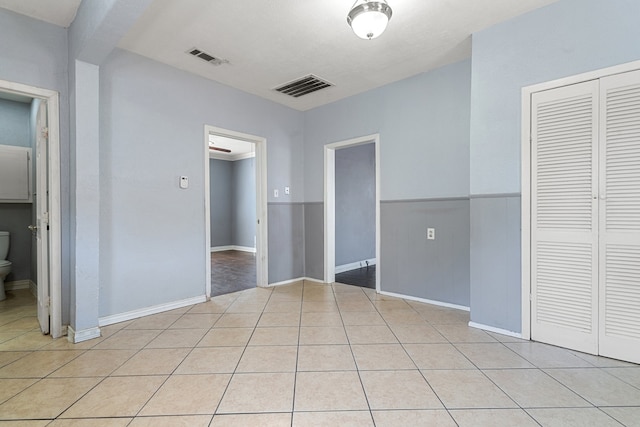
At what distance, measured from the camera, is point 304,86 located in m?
3.84

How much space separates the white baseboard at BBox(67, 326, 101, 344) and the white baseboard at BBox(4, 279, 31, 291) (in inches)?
95.5

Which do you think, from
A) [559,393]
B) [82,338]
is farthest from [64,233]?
[559,393]

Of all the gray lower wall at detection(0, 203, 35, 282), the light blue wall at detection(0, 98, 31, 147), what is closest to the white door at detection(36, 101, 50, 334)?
the gray lower wall at detection(0, 203, 35, 282)

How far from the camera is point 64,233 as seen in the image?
2.56m

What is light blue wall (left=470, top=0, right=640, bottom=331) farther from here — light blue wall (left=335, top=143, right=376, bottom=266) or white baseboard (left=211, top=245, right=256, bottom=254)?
white baseboard (left=211, top=245, right=256, bottom=254)

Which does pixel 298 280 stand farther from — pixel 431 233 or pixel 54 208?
pixel 54 208

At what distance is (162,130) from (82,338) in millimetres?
2074

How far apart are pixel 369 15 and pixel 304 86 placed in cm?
182

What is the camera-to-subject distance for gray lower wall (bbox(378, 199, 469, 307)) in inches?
127

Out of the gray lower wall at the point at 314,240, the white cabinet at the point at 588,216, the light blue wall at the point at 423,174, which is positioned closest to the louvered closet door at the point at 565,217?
the white cabinet at the point at 588,216

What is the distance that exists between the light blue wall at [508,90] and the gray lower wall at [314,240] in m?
2.28

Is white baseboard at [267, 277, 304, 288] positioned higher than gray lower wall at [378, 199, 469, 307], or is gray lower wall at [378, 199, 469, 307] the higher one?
gray lower wall at [378, 199, 469, 307]

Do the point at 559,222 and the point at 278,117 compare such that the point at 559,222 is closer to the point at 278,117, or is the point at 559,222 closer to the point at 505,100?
the point at 505,100

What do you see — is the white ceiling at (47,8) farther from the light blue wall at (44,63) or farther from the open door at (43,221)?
the open door at (43,221)
